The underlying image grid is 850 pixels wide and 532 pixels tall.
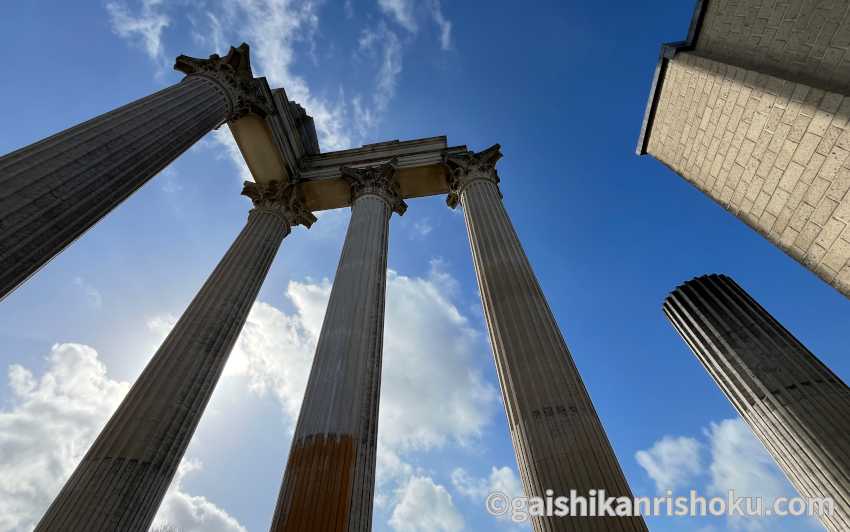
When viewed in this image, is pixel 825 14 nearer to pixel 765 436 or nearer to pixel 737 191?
pixel 737 191

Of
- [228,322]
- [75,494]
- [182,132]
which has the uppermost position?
[182,132]

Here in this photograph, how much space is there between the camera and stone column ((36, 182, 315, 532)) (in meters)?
11.1

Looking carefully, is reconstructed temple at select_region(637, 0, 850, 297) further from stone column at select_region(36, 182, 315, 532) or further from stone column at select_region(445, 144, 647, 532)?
stone column at select_region(36, 182, 315, 532)

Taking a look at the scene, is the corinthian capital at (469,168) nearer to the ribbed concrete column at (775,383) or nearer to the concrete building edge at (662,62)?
the concrete building edge at (662,62)

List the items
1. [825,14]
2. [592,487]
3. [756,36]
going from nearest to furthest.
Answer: [592,487] → [825,14] → [756,36]

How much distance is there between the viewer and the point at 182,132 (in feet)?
50.7

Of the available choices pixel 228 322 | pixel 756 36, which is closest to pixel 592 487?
pixel 228 322

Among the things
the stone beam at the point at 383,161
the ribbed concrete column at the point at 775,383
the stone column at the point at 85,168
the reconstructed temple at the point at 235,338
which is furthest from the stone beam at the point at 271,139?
the ribbed concrete column at the point at 775,383

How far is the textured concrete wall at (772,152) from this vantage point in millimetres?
14148

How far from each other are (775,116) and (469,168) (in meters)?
13.7

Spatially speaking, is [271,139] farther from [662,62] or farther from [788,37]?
[788,37]

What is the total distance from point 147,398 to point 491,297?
1286 centimetres

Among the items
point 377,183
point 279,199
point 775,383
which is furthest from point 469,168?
point 775,383

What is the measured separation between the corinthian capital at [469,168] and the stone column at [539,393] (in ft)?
18.4
